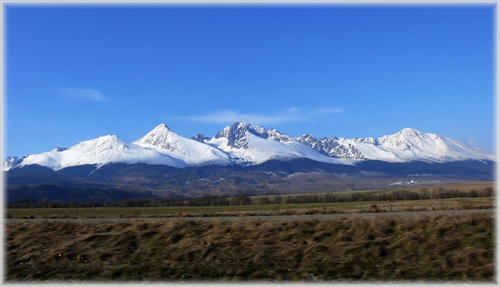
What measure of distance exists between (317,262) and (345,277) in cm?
143

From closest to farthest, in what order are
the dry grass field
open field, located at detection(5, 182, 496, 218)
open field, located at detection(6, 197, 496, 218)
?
the dry grass field
open field, located at detection(6, 197, 496, 218)
open field, located at detection(5, 182, 496, 218)

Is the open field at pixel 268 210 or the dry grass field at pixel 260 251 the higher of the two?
the dry grass field at pixel 260 251

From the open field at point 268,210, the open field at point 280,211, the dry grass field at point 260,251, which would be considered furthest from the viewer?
the open field at point 268,210

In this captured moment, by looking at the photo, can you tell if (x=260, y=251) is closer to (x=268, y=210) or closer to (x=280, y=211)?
(x=280, y=211)

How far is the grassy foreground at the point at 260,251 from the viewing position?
49.9ft

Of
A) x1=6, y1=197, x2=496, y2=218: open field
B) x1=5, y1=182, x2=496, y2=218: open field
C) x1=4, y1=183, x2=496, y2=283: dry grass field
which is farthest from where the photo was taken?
x1=5, y1=182, x2=496, y2=218: open field

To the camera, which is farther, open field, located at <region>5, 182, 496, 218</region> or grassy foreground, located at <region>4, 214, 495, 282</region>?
open field, located at <region>5, 182, 496, 218</region>

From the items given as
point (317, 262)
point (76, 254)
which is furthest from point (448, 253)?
point (76, 254)

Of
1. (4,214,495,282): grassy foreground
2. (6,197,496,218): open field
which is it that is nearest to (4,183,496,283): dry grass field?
(4,214,495,282): grassy foreground

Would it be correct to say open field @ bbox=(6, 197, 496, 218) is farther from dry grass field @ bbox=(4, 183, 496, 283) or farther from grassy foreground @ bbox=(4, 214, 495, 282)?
grassy foreground @ bbox=(4, 214, 495, 282)

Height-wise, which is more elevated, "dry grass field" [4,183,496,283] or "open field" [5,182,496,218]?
"dry grass field" [4,183,496,283]

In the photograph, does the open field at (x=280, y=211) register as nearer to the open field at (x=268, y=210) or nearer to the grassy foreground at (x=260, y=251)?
the open field at (x=268, y=210)

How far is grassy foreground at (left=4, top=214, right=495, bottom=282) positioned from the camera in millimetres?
15219

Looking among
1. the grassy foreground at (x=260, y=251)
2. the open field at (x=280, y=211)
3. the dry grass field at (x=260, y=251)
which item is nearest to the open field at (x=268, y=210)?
the open field at (x=280, y=211)
